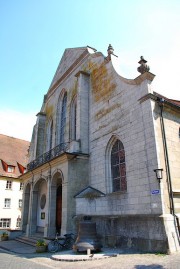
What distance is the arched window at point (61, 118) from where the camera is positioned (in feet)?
62.6

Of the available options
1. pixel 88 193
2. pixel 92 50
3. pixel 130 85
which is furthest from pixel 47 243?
pixel 92 50

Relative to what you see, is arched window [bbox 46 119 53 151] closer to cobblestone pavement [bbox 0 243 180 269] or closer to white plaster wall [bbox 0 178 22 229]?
white plaster wall [bbox 0 178 22 229]

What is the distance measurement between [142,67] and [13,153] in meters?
27.2

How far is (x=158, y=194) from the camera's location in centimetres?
930

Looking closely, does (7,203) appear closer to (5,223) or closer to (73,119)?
(5,223)

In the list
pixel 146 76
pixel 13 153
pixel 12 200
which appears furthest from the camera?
pixel 13 153

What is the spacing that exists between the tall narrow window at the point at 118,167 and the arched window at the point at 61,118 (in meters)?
6.90

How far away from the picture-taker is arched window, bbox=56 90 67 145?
19078 millimetres

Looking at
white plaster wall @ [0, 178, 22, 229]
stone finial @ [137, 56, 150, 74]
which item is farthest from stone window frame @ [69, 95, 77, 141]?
white plaster wall @ [0, 178, 22, 229]

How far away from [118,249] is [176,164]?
460 cm

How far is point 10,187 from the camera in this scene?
30047mm

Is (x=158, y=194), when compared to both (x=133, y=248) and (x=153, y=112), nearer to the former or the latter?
(x=133, y=248)

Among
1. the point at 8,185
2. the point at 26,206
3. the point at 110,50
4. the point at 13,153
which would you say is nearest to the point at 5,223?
the point at 8,185

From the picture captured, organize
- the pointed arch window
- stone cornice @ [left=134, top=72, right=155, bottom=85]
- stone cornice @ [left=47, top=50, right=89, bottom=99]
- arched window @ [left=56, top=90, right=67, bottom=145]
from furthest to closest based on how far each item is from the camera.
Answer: the pointed arch window
arched window @ [left=56, top=90, right=67, bottom=145]
stone cornice @ [left=47, top=50, right=89, bottom=99]
stone cornice @ [left=134, top=72, right=155, bottom=85]
